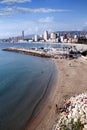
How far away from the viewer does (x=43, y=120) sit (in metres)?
16.8

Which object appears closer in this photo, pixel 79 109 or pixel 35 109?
pixel 79 109

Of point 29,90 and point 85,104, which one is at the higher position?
point 85,104

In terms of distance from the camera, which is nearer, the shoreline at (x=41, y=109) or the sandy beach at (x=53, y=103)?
the sandy beach at (x=53, y=103)

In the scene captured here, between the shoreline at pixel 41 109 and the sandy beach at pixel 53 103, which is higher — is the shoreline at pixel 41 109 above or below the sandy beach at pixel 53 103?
below

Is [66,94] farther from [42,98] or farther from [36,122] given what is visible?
[36,122]

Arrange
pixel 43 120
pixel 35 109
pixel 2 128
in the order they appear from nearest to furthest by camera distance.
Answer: pixel 2 128
pixel 43 120
pixel 35 109

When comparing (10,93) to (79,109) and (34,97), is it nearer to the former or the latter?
(34,97)

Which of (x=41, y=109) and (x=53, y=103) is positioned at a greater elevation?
(x=53, y=103)

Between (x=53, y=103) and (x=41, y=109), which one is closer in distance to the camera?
(x=41, y=109)

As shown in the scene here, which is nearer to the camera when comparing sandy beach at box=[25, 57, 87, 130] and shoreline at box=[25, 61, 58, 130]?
sandy beach at box=[25, 57, 87, 130]

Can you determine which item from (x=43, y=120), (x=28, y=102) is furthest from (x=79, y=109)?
(x=28, y=102)

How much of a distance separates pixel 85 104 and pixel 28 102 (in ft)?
26.2

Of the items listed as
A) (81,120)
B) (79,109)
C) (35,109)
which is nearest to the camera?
(81,120)

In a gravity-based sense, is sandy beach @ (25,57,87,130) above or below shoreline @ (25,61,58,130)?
above
